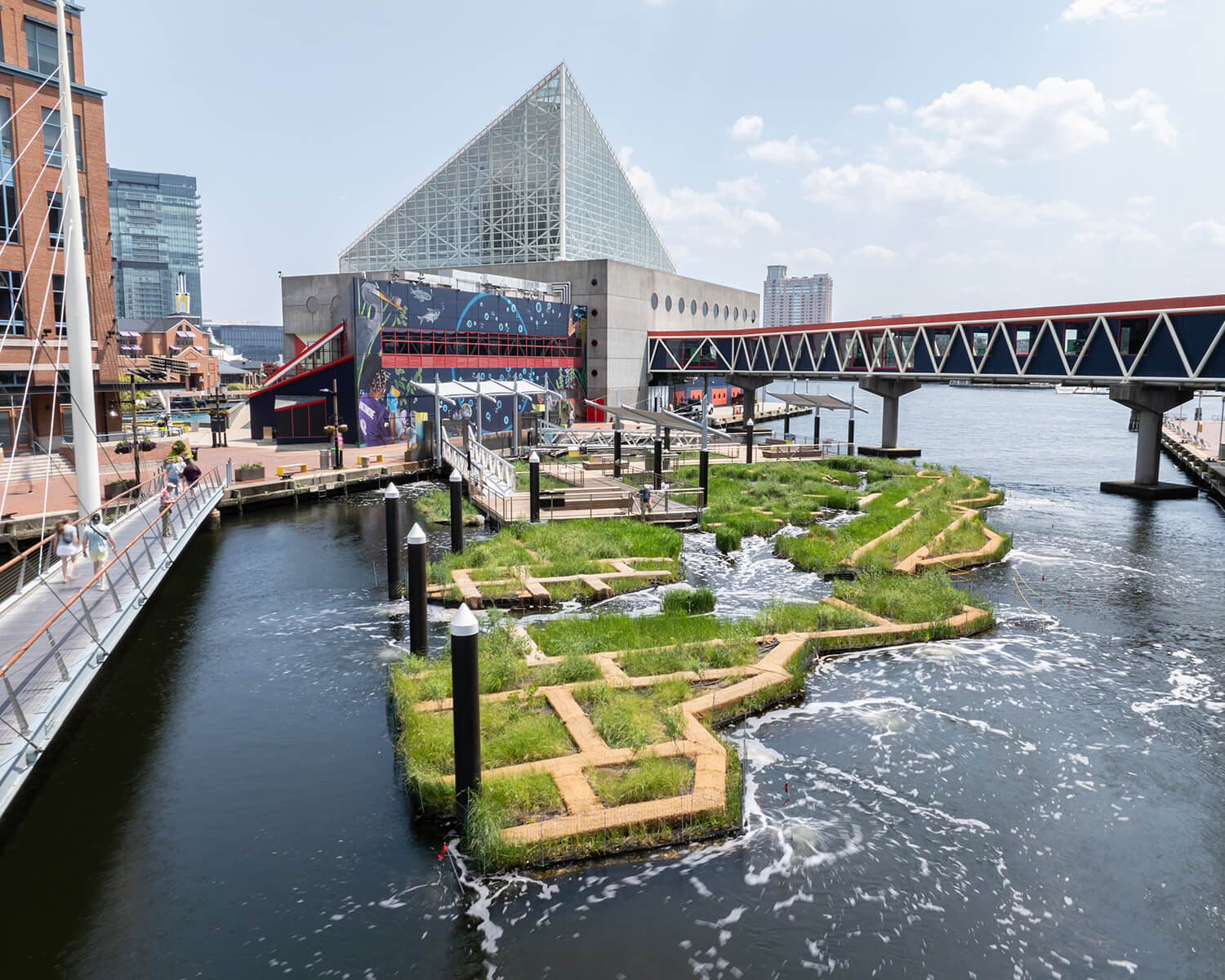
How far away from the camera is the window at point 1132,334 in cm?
3972

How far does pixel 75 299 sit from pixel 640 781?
14.5 metres

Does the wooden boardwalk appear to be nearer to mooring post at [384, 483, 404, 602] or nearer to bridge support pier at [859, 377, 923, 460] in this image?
mooring post at [384, 483, 404, 602]

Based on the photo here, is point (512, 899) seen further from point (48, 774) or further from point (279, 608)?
point (279, 608)

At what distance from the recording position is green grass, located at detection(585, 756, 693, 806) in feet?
37.6

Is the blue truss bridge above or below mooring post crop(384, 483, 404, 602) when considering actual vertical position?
above

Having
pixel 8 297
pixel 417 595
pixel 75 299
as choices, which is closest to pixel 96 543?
pixel 75 299

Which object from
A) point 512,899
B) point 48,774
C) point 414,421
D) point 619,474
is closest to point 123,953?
point 512,899

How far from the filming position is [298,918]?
9.85m

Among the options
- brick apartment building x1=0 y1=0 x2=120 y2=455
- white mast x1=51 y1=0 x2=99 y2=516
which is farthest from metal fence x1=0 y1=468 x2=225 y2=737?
brick apartment building x1=0 y1=0 x2=120 y2=455

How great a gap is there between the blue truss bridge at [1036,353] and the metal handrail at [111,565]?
38.4 meters

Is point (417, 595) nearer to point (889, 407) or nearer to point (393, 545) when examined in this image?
point (393, 545)

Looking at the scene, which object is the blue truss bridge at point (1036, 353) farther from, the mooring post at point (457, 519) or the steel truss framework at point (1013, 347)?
the mooring post at point (457, 519)

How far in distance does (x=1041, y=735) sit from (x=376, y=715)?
1125 centimetres

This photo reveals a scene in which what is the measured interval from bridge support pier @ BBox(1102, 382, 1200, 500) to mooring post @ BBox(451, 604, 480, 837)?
3953cm
